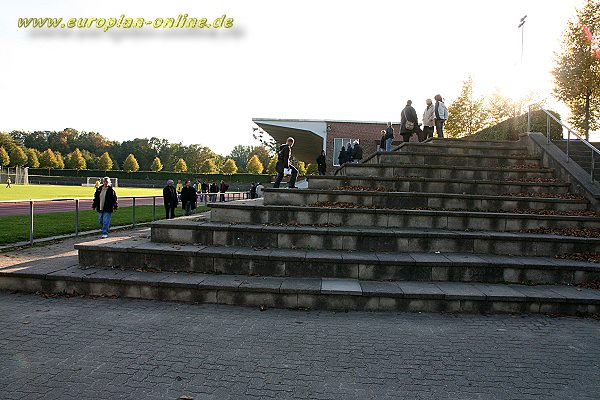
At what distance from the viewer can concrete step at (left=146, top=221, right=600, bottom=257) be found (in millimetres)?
7113

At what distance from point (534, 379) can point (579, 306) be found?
2.60 meters

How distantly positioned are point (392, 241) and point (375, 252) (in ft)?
1.32

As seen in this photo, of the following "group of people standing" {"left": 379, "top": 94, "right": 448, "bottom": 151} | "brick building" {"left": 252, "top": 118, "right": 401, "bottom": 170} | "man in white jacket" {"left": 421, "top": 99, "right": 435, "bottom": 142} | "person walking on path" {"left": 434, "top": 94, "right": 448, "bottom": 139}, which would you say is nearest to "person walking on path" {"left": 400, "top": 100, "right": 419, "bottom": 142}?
"group of people standing" {"left": 379, "top": 94, "right": 448, "bottom": 151}

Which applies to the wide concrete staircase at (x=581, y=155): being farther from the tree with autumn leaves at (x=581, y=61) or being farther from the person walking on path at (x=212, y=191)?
the person walking on path at (x=212, y=191)

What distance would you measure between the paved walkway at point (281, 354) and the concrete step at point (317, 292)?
194 mm

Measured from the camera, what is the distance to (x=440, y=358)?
413 cm

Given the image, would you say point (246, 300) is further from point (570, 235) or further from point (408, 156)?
point (408, 156)

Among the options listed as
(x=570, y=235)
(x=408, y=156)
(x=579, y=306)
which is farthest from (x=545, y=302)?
(x=408, y=156)

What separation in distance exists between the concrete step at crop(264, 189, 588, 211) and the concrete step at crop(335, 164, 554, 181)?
5.42 ft

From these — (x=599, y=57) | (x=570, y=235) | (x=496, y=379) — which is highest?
(x=599, y=57)

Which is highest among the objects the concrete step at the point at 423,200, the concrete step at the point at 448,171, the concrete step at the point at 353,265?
the concrete step at the point at 448,171

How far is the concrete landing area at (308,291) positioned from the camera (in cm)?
561

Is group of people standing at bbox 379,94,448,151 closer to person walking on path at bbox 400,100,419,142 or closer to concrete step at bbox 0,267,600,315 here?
person walking on path at bbox 400,100,419,142

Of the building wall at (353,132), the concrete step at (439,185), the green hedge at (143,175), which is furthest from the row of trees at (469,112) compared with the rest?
the green hedge at (143,175)
